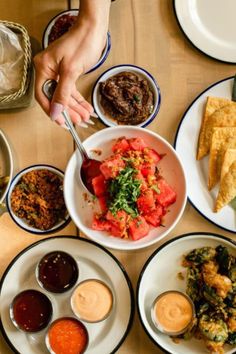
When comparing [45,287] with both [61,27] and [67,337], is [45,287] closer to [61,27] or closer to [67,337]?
[67,337]

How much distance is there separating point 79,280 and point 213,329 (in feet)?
1.92

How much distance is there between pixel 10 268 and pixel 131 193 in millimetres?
602

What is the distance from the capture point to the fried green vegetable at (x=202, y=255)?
7.68 feet

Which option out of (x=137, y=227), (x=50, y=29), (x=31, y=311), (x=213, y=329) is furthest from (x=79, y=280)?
(x=50, y=29)

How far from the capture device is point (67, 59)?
2.16m

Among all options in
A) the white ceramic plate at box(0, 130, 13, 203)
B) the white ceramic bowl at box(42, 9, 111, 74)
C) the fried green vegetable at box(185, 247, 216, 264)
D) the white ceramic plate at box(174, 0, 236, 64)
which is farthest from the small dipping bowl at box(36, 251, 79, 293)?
the white ceramic plate at box(174, 0, 236, 64)

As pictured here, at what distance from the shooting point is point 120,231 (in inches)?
89.7

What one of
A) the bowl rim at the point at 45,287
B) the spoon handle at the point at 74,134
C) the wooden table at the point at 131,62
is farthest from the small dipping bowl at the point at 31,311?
the spoon handle at the point at 74,134

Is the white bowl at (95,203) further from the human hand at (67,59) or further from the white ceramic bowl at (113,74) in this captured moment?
the human hand at (67,59)

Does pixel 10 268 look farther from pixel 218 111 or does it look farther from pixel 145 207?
pixel 218 111

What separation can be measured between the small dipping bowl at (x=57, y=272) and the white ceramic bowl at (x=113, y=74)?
597 mm

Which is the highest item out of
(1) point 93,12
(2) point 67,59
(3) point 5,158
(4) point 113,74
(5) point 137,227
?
(1) point 93,12

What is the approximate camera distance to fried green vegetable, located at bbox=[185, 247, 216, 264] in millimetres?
2342

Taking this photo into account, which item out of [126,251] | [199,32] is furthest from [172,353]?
[199,32]
